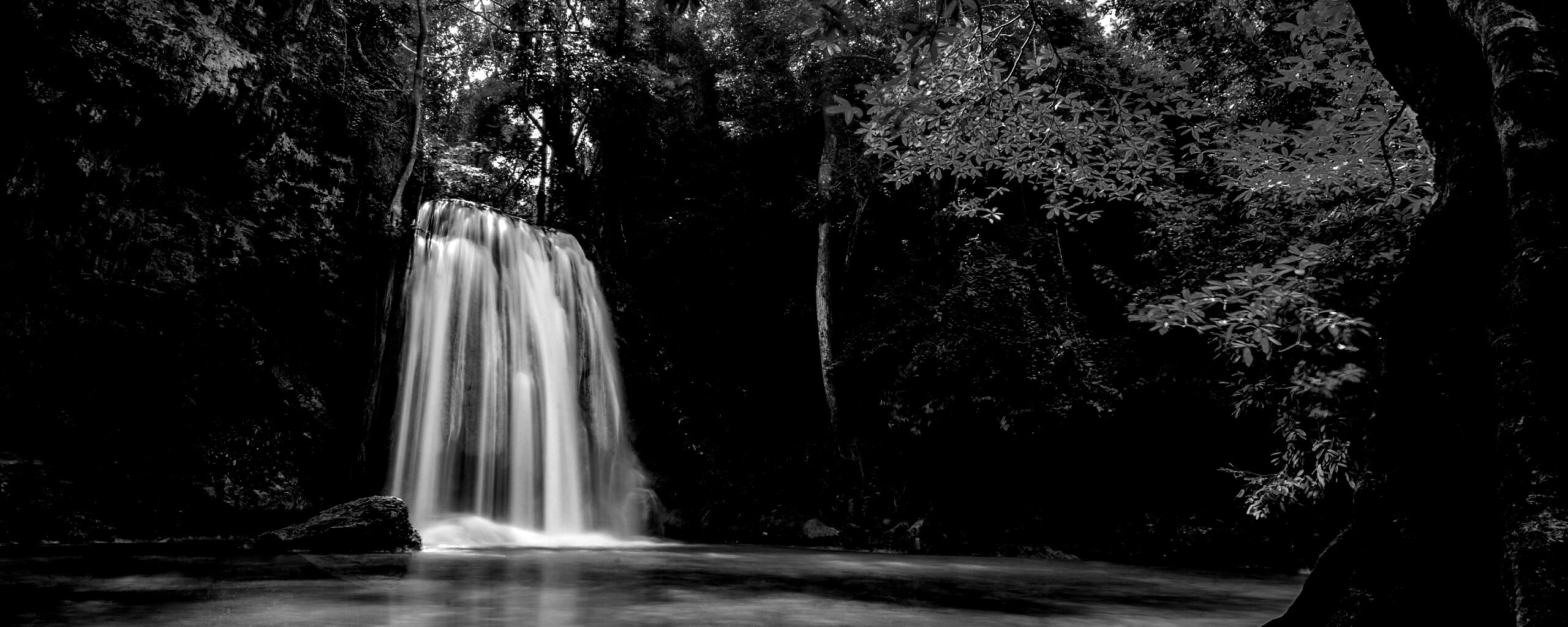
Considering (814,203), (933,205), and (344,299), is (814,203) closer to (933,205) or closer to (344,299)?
(933,205)

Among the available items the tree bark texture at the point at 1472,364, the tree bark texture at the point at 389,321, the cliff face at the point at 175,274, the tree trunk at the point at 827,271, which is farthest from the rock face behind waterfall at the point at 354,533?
the tree bark texture at the point at 1472,364

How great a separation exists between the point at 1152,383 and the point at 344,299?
11724 mm

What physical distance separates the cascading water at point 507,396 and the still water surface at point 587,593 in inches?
135

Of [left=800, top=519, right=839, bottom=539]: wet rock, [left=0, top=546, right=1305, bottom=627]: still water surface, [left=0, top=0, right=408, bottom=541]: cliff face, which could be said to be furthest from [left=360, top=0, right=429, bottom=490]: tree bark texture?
[left=800, top=519, right=839, bottom=539]: wet rock

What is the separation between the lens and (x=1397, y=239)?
5328 mm

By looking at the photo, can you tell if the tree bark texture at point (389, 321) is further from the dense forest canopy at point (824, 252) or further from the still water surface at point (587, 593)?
the still water surface at point (587, 593)

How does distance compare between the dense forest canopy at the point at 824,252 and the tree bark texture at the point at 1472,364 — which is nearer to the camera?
the tree bark texture at the point at 1472,364

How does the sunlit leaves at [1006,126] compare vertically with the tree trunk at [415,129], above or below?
below

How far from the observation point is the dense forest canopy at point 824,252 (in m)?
4.36

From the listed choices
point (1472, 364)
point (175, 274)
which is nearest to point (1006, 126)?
point (1472, 364)

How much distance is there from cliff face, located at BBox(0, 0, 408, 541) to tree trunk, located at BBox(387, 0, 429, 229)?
53 cm

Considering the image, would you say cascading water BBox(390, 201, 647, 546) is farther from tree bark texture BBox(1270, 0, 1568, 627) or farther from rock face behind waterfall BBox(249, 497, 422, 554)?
tree bark texture BBox(1270, 0, 1568, 627)

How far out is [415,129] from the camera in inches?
531

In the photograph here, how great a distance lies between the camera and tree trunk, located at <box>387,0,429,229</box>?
12.8 m
